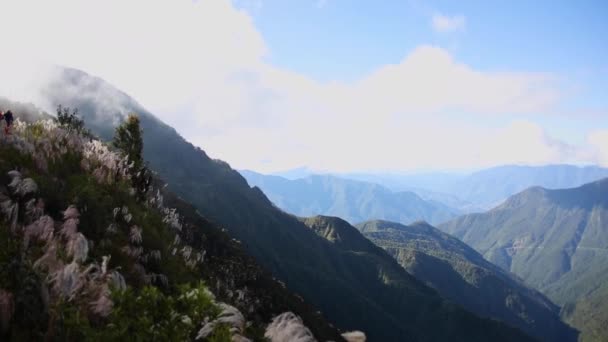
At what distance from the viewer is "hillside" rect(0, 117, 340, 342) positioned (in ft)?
16.1

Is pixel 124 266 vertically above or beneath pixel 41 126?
beneath

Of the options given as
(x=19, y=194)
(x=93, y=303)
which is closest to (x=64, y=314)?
(x=93, y=303)

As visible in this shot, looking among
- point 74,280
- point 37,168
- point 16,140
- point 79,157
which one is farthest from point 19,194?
point 74,280

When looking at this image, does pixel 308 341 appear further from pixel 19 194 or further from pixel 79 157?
pixel 79 157

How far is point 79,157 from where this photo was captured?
1166 cm

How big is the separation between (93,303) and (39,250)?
2047 mm

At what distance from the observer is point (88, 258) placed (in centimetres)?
783

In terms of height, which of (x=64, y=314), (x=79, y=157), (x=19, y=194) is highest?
(x=79, y=157)

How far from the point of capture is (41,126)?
42.0 ft

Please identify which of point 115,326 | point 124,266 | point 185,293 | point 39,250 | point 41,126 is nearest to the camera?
point 115,326

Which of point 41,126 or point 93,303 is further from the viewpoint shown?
point 41,126

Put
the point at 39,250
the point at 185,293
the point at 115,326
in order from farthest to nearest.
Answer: the point at 39,250, the point at 185,293, the point at 115,326

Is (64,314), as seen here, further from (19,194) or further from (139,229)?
(139,229)

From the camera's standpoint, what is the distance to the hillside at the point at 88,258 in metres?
4.89
